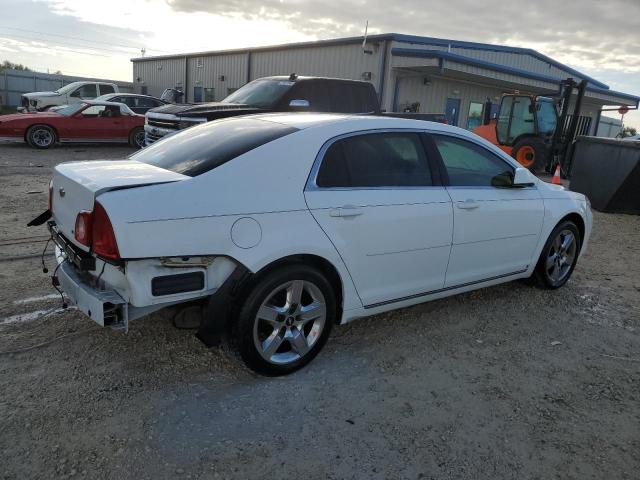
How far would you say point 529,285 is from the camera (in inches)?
211

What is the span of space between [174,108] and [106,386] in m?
7.76

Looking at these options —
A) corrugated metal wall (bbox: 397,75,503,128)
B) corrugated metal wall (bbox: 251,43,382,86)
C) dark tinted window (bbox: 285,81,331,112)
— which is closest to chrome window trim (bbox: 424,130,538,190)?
dark tinted window (bbox: 285,81,331,112)

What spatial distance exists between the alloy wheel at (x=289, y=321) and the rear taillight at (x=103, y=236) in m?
0.89

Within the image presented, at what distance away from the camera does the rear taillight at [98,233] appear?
275 cm

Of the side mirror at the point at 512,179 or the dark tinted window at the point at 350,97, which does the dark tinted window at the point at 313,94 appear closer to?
the dark tinted window at the point at 350,97

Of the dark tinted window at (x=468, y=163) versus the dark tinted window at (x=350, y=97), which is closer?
the dark tinted window at (x=468, y=163)

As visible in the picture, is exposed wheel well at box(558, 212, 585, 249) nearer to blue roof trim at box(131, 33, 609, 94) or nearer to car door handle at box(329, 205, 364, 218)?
car door handle at box(329, 205, 364, 218)

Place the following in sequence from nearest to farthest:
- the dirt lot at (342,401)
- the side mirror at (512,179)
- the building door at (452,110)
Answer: the dirt lot at (342,401), the side mirror at (512,179), the building door at (452,110)

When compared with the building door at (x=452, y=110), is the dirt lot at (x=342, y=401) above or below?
below

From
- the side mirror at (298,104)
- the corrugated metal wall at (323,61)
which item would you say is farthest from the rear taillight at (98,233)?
the corrugated metal wall at (323,61)

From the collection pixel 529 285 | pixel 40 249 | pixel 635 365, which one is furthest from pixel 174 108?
pixel 635 365

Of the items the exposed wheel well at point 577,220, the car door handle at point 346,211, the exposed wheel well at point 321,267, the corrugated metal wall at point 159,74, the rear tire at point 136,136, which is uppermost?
the corrugated metal wall at point 159,74

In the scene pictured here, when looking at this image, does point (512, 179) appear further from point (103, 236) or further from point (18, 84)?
point (18, 84)

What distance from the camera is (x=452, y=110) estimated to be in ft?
78.5
